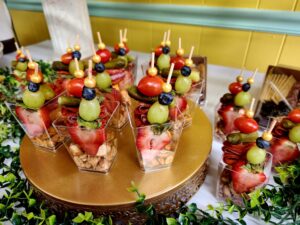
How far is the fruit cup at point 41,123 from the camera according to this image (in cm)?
61

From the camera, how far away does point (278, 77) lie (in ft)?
2.55

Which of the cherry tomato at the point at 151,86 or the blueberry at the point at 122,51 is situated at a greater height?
the cherry tomato at the point at 151,86

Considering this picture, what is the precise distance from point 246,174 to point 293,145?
17cm

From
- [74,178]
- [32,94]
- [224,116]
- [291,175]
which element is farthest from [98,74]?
[291,175]

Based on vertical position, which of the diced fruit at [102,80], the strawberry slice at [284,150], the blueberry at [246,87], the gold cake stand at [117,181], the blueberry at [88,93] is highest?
the blueberry at [88,93]

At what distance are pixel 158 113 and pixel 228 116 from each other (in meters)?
0.32

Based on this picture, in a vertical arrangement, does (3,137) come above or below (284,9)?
below

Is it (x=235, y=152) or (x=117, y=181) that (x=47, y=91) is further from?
(x=235, y=152)

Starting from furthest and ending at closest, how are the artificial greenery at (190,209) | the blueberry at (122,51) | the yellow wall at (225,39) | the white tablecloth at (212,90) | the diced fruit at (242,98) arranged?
the yellow wall at (225,39), the blueberry at (122,51), the diced fruit at (242,98), the white tablecloth at (212,90), the artificial greenery at (190,209)

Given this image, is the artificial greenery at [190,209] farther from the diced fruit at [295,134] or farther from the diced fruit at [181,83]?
the diced fruit at [181,83]

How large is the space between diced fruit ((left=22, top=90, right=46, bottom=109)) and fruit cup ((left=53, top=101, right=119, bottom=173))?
0.08 m

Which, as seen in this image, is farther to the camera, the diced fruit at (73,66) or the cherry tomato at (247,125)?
the diced fruit at (73,66)

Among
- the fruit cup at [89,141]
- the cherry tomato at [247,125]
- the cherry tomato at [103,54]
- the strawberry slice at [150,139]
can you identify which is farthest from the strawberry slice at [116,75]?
the cherry tomato at [247,125]

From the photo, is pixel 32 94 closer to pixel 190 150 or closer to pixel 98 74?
pixel 98 74
